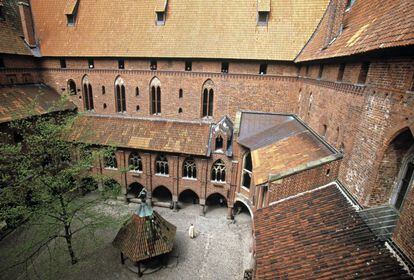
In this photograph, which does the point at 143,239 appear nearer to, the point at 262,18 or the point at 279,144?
the point at 279,144

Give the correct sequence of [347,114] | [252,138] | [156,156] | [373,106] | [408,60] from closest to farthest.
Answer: [408,60], [373,106], [347,114], [252,138], [156,156]

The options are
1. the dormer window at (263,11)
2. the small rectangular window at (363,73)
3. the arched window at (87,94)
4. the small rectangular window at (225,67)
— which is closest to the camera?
the small rectangular window at (363,73)

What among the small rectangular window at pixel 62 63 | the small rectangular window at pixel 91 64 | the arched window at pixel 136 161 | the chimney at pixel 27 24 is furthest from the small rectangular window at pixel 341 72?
the chimney at pixel 27 24

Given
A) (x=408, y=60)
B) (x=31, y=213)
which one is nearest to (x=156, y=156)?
(x=31, y=213)

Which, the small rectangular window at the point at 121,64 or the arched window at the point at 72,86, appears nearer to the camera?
the small rectangular window at the point at 121,64

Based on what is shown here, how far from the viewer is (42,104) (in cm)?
1822

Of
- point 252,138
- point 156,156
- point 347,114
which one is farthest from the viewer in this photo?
point 156,156

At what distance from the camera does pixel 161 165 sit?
18203 millimetres

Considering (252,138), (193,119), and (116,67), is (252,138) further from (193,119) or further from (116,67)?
(116,67)

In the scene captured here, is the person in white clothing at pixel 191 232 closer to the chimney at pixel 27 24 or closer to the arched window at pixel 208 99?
the arched window at pixel 208 99

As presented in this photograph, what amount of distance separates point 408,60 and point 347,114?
10.3 feet

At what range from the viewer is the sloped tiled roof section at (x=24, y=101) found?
15281 millimetres

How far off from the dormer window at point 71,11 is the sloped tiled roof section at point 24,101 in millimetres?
5791

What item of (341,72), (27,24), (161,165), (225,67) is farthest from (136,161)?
(341,72)
